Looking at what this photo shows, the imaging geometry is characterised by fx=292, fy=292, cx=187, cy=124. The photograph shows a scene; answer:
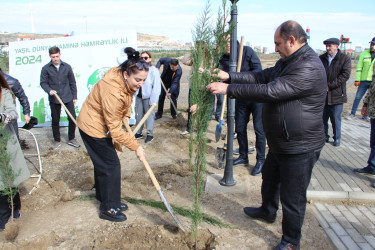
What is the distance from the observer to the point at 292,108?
2.50 m

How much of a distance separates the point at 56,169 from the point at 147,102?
2.37m

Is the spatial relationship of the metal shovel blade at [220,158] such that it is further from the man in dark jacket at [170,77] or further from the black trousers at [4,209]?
the man in dark jacket at [170,77]

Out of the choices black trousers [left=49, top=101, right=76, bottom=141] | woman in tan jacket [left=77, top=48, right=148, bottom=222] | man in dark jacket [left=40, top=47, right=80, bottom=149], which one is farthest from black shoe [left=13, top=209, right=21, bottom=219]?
black trousers [left=49, top=101, right=76, bottom=141]

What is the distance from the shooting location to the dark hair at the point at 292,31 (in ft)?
8.13

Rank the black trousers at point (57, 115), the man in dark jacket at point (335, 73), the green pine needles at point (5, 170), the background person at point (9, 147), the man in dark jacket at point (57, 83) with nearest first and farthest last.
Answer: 1. the green pine needles at point (5, 170)
2. the background person at point (9, 147)
3. the man in dark jacket at point (335, 73)
4. the man in dark jacket at point (57, 83)
5. the black trousers at point (57, 115)

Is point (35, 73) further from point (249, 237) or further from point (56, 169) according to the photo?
point (249, 237)

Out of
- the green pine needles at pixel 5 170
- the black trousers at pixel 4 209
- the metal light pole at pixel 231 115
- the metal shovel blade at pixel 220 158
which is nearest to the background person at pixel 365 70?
the metal shovel blade at pixel 220 158

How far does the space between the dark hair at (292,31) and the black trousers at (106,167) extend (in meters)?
2.13

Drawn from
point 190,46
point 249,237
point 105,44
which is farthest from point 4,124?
point 105,44

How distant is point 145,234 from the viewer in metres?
3.14

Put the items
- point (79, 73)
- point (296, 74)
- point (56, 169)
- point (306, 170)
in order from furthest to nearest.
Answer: point (79, 73) → point (56, 169) → point (306, 170) → point (296, 74)

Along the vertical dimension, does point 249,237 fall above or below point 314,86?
below

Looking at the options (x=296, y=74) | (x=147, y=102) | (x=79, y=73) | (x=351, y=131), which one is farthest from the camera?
(x=79, y=73)

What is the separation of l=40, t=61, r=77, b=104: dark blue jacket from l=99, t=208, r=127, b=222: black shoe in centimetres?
359
